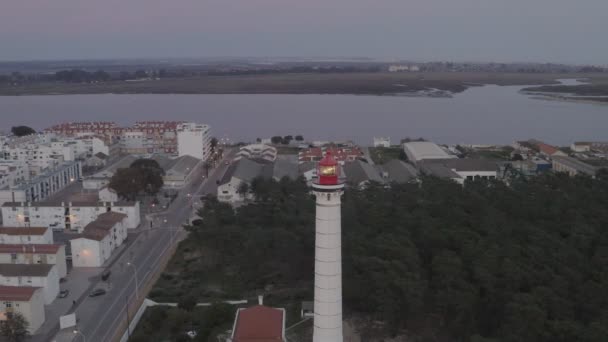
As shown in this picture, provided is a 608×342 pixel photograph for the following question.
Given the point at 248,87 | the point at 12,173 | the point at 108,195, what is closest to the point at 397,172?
the point at 108,195

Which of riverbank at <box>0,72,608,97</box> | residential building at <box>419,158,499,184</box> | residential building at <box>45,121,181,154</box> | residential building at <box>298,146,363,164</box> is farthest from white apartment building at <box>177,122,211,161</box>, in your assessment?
riverbank at <box>0,72,608,97</box>

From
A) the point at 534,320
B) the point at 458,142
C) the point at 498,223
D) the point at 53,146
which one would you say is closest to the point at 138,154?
the point at 53,146

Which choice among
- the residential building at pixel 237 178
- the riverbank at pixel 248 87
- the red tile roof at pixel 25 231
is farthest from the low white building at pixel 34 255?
the riverbank at pixel 248 87

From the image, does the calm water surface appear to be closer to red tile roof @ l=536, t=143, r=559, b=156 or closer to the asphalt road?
A: red tile roof @ l=536, t=143, r=559, b=156

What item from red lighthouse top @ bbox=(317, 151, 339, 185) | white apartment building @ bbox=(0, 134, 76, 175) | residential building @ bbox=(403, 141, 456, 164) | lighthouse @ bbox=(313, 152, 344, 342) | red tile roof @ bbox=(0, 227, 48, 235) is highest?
red lighthouse top @ bbox=(317, 151, 339, 185)

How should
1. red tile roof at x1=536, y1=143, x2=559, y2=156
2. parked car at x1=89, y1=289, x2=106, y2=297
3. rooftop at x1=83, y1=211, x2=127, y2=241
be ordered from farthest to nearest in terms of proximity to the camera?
1. red tile roof at x1=536, y1=143, x2=559, y2=156
2. rooftop at x1=83, y1=211, x2=127, y2=241
3. parked car at x1=89, y1=289, x2=106, y2=297

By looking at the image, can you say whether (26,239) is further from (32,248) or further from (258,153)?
(258,153)
